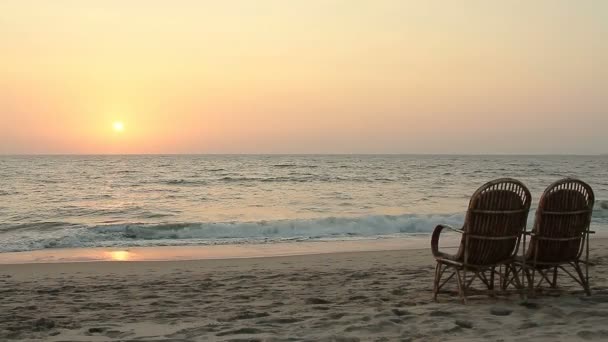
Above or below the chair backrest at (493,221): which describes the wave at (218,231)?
below

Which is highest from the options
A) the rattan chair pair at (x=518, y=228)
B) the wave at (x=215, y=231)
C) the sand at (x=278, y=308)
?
the rattan chair pair at (x=518, y=228)

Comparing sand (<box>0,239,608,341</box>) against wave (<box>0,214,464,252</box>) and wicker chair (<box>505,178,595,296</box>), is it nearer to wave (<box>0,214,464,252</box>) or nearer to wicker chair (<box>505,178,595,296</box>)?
wicker chair (<box>505,178,595,296</box>)

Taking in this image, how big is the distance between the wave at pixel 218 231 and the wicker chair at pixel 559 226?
880 centimetres

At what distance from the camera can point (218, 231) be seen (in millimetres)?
15797

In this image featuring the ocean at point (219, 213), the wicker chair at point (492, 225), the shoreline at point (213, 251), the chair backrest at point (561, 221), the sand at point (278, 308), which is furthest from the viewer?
the ocean at point (219, 213)

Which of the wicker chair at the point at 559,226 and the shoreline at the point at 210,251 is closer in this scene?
the wicker chair at the point at 559,226

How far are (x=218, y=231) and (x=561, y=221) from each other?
11.5 metres

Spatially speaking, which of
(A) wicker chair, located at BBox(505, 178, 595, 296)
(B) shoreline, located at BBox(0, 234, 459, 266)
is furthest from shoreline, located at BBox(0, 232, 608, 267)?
(A) wicker chair, located at BBox(505, 178, 595, 296)

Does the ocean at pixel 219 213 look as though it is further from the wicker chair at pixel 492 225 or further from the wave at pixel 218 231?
the wicker chair at pixel 492 225

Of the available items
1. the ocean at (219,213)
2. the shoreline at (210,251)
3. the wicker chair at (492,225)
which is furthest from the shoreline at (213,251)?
the wicker chair at (492,225)

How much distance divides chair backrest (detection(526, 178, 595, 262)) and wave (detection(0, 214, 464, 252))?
29.0 ft

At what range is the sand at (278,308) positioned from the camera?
14.8 feet

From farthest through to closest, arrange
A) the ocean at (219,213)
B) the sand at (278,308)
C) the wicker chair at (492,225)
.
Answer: the ocean at (219,213) < the wicker chair at (492,225) < the sand at (278,308)

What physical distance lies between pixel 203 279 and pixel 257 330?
2973 millimetres
